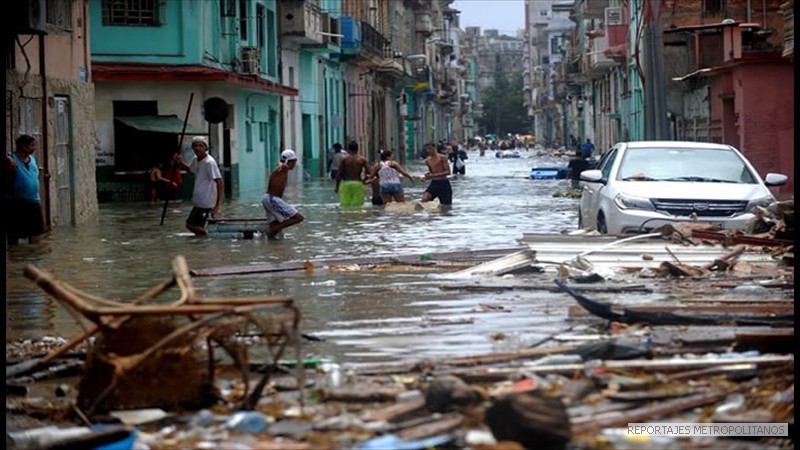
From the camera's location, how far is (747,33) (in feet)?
127

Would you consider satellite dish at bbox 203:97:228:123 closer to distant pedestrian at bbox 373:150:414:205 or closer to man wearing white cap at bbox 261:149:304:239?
distant pedestrian at bbox 373:150:414:205

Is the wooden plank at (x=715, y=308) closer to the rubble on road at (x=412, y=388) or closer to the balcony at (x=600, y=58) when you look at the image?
the rubble on road at (x=412, y=388)

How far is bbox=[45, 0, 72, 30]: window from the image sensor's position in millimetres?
24641

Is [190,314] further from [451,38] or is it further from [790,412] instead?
[451,38]

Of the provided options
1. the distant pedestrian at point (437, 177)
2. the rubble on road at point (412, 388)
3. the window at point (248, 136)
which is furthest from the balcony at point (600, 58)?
the rubble on road at point (412, 388)

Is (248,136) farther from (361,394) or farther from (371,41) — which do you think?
(361,394)

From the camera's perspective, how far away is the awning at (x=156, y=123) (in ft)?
119

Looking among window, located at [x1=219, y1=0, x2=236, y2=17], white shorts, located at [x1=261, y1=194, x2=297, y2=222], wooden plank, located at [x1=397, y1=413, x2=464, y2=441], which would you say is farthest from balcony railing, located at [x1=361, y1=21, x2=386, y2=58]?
wooden plank, located at [x1=397, y1=413, x2=464, y2=441]

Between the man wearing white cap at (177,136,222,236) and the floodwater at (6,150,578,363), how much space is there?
30 centimetres

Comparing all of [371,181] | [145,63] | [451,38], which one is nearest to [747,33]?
[371,181]

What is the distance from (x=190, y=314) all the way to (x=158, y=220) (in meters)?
21.0

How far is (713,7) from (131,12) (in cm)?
1929

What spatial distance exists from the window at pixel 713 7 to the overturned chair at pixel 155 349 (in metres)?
41.2

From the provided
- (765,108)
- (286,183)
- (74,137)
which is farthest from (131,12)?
(765,108)
